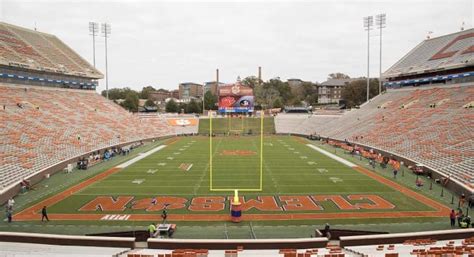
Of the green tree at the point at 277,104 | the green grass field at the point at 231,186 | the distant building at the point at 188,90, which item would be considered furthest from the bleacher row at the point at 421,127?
the distant building at the point at 188,90

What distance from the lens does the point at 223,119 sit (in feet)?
201

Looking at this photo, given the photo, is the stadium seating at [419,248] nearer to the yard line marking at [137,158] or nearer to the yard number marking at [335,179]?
the yard number marking at [335,179]

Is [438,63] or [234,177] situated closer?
[234,177]

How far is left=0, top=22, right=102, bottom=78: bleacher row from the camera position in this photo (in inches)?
1495

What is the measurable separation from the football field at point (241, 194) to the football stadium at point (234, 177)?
107 mm

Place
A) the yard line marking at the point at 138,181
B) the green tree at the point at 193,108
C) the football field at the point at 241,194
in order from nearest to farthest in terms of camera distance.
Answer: the football field at the point at 241,194, the yard line marking at the point at 138,181, the green tree at the point at 193,108

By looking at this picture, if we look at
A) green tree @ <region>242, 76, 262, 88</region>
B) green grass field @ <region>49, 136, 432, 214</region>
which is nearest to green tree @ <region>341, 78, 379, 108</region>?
green tree @ <region>242, 76, 262, 88</region>

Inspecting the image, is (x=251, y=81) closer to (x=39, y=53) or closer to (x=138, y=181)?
(x=39, y=53)

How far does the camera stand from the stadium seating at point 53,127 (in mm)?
21344

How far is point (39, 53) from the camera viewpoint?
43.1 m

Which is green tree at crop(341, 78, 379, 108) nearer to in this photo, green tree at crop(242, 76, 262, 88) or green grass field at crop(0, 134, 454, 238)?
green tree at crop(242, 76, 262, 88)

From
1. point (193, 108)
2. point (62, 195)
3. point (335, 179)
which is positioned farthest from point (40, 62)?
point (193, 108)

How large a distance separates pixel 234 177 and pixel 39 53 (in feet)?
109

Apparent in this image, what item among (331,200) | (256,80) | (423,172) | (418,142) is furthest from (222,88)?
(256,80)
